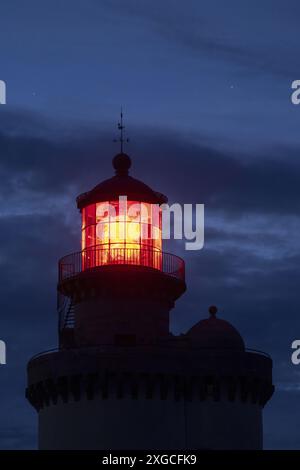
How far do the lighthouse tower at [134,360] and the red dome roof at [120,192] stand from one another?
4 centimetres

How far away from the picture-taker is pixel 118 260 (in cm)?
11756

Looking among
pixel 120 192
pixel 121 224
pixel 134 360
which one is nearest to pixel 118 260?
pixel 121 224

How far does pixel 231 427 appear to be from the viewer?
117188 mm

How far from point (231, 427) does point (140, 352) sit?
4.83 meters

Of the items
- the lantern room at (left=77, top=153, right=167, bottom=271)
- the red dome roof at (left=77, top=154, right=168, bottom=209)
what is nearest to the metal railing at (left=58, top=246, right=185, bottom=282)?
the lantern room at (left=77, top=153, right=167, bottom=271)

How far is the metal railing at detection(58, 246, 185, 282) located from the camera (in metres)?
118

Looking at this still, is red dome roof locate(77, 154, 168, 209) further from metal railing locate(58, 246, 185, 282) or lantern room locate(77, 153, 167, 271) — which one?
metal railing locate(58, 246, 185, 282)

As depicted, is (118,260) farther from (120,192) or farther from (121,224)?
(120,192)

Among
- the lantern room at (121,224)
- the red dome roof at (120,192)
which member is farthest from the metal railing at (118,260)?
the red dome roof at (120,192)

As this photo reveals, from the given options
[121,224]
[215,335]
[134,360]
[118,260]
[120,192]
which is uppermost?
[120,192]

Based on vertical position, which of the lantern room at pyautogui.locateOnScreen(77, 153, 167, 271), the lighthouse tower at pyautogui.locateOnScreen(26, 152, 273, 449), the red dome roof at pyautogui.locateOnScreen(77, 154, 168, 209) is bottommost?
the lighthouse tower at pyautogui.locateOnScreen(26, 152, 273, 449)

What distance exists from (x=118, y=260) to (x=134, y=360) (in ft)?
13.8
